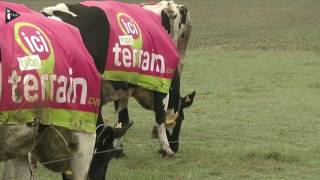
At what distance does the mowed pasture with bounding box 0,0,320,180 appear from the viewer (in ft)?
25.3

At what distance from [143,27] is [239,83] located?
8102 millimetres

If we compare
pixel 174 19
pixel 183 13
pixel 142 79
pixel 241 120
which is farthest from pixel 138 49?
pixel 241 120

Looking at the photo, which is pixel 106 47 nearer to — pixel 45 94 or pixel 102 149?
pixel 102 149

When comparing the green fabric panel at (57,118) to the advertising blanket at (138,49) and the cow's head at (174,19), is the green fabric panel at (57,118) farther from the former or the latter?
the cow's head at (174,19)

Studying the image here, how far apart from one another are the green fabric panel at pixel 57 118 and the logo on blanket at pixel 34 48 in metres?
0.27

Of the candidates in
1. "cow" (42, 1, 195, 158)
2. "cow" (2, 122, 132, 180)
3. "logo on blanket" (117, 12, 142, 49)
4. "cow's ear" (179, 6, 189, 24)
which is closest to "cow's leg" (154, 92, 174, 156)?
"cow" (42, 1, 195, 158)

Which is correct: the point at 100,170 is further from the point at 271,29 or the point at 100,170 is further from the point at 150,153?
the point at 271,29

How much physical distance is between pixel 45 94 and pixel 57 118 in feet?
0.69

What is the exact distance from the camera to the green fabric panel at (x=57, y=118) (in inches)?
167

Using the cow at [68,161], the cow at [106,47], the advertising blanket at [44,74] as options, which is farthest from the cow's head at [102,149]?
the cow at [106,47]

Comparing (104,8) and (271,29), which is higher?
(104,8)

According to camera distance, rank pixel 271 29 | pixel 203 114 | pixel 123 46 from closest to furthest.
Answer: pixel 123 46
pixel 203 114
pixel 271 29

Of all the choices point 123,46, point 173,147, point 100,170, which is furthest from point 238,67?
point 100,170

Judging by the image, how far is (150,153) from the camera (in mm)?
8609
